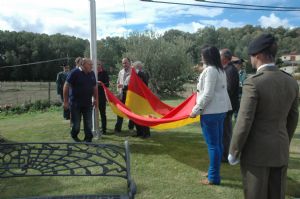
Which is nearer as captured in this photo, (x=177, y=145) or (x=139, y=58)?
(x=177, y=145)

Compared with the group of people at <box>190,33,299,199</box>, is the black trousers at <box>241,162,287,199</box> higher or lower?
lower

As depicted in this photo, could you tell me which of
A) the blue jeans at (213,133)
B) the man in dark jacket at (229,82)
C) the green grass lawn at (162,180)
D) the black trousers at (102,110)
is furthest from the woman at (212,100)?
the black trousers at (102,110)

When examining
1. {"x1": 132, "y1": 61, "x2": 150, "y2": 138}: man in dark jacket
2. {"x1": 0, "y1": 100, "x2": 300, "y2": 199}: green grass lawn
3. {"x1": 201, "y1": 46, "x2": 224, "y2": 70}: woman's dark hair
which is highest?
{"x1": 201, "y1": 46, "x2": 224, "y2": 70}: woman's dark hair

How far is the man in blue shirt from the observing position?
6348mm

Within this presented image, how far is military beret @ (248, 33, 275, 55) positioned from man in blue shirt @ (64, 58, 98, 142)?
405cm

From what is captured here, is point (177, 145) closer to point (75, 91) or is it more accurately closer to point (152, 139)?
point (152, 139)

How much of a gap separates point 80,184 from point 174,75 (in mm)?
17964

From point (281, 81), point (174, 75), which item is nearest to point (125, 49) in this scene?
point (174, 75)

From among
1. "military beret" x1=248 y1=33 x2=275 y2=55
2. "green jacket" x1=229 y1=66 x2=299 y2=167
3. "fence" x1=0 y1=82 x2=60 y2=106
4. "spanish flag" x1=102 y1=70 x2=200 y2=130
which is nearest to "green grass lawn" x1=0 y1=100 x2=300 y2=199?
"spanish flag" x1=102 y1=70 x2=200 y2=130

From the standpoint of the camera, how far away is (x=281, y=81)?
2686 mm

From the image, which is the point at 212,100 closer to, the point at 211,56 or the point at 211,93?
the point at 211,93

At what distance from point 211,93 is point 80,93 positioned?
2.84 m

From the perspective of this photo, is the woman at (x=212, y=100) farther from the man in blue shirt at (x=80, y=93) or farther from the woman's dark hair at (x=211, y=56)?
the man in blue shirt at (x=80, y=93)

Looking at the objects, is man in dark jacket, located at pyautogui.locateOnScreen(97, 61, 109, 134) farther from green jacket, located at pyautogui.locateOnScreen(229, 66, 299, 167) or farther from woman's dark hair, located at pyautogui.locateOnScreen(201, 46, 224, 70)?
green jacket, located at pyautogui.locateOnScreen(229, 66, 299, 167)
